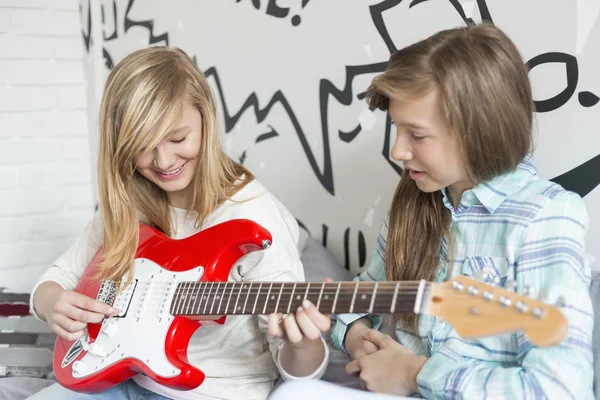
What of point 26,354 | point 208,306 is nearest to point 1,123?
point 26,354

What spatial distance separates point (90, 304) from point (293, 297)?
0.42 meters

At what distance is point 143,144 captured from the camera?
1.18 metres

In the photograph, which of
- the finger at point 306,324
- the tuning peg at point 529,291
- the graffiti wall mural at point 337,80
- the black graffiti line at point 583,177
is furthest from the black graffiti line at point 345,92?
the tuning peg at point 529,291

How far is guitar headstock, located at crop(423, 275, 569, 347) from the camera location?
76 centimetres

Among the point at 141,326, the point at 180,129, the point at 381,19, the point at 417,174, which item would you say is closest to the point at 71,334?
the point at 141,326

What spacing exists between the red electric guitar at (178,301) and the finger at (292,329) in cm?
2

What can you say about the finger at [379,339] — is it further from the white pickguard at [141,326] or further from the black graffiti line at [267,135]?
the black graffiti line at [267,135]

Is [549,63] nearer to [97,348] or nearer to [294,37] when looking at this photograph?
[294,37]

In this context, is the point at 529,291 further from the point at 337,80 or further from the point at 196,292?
the point at 337,80

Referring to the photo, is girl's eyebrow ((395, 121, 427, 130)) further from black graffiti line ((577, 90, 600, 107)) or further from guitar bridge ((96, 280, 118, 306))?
guitar bridge ((96, 280, 118, 306))

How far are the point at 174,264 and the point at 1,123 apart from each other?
47.4 inches

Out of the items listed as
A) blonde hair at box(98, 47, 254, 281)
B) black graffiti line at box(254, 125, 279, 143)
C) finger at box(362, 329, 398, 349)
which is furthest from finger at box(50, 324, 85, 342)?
black graffiti line at box(254, 125, 279, 143)

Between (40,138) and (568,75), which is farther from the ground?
(568,75)

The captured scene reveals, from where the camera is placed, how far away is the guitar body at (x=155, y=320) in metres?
1.11
